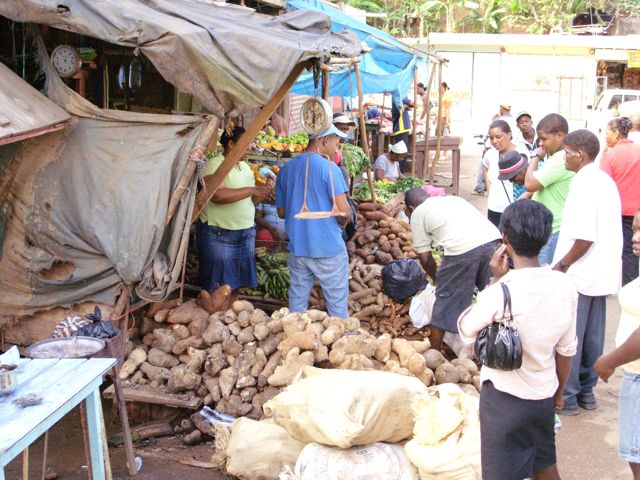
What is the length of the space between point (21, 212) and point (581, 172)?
399cm

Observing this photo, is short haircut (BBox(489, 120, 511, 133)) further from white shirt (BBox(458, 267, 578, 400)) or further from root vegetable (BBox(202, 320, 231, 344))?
white shirt (BBox(458, 267, 578, 400))

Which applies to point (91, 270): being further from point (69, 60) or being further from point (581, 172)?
point (581, 172)

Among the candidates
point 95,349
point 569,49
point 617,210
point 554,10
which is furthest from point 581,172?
point 554,10

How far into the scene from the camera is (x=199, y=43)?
16.4 feet

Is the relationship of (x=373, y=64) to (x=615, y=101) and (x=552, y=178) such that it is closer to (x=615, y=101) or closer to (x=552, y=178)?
(x=552, y=178)

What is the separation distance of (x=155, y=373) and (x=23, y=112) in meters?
2.04

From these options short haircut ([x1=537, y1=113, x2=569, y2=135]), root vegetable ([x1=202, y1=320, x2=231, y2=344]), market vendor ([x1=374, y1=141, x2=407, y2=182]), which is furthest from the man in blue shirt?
market vendor ([x1=374, y1=141, x2=407, y2=182])

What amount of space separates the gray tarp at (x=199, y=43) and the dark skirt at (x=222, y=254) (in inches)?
58.3

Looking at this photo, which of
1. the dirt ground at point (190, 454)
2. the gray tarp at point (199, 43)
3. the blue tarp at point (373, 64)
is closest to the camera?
the dirt ground at point (190, 454)

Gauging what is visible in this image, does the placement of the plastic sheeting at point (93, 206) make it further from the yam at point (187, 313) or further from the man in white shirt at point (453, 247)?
the man in white shirt at point (453, 247)

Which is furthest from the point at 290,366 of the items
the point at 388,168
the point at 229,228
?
the point at 388,168

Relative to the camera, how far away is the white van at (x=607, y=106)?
66.5 ft

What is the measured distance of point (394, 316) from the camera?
23.6 ft

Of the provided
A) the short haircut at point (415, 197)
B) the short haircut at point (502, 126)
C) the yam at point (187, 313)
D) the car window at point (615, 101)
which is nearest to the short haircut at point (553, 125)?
the short haircut at point (415, 197)
